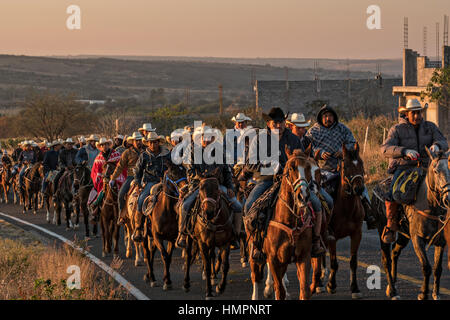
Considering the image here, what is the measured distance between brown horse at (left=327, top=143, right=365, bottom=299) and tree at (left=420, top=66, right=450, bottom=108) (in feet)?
87.7

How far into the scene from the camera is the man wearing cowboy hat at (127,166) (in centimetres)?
1605

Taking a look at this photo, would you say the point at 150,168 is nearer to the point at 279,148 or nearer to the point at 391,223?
the point at 279,148

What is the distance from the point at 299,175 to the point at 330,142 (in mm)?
3384

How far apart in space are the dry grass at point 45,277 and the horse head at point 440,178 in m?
4.72

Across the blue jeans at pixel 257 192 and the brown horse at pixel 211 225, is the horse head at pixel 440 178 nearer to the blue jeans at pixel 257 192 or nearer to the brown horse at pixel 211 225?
the blue jeans at pixel 257 192

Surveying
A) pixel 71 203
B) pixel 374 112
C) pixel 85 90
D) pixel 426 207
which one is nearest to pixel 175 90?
pixel 85 90

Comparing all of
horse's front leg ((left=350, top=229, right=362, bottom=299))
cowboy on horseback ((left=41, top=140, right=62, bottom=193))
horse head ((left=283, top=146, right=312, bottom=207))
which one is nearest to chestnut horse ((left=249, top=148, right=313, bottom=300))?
horse head ((left=283, top=146, right=312, bottom=207))

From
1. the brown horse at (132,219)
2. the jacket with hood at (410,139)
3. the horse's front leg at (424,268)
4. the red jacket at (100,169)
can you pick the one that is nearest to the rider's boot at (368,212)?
the jacket with hood at (410,139)

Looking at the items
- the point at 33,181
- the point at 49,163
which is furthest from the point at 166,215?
the point at 33,181

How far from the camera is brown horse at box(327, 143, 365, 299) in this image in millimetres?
11844

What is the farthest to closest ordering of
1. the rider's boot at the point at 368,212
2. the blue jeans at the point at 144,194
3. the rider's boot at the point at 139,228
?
the blue jeans at the point at 144,194
the rider's boot at the point at 139,228
the rider's boot at the point at 368,212

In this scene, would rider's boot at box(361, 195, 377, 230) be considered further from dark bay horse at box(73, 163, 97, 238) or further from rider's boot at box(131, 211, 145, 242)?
dark bay horse at box(73, 163, 97, 238)
